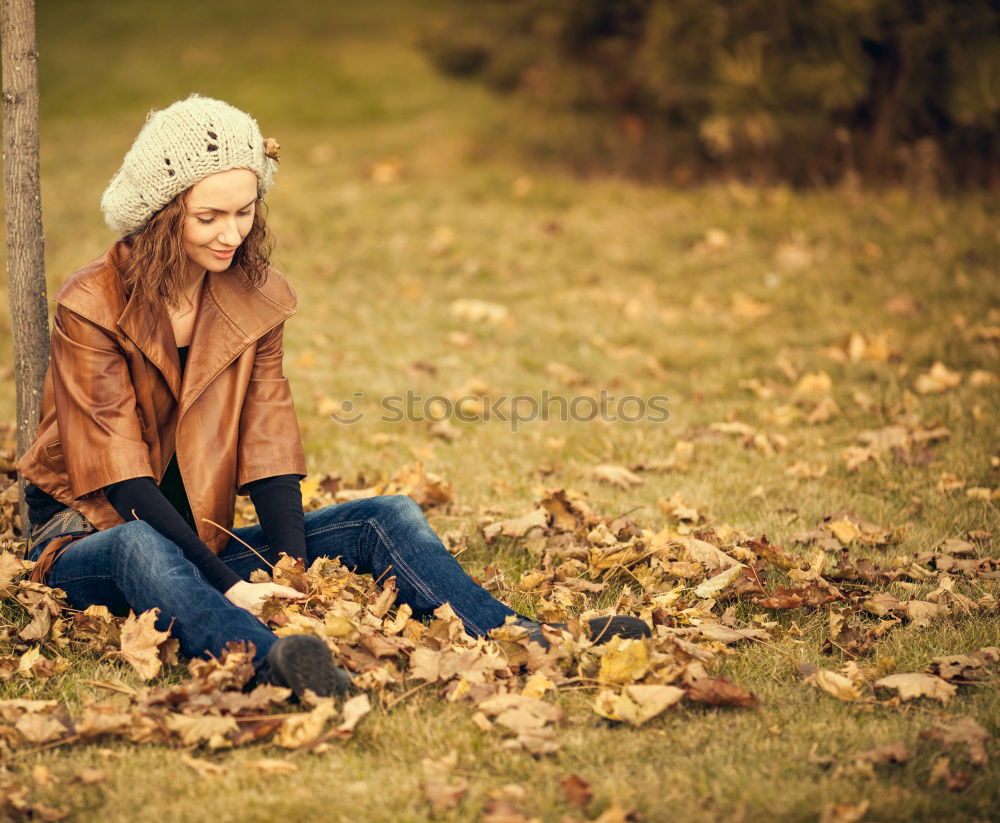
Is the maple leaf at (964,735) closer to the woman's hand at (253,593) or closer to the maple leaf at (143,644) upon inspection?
the woman's hand at (253,593)

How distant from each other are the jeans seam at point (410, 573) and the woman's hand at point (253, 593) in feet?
1.03

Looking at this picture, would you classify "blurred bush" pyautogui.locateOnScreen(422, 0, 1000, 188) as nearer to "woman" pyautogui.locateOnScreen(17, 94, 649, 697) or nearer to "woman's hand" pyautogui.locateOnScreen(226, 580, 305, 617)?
"woman" pyautogui.locateOnScreen(17, 94, 649, 697)

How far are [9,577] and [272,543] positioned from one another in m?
0.82

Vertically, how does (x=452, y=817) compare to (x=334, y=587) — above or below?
below

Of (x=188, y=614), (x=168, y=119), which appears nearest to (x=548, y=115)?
(x=168, y=119)

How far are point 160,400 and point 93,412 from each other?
258 mm

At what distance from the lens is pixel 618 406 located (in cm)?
592

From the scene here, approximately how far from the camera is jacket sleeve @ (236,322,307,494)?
127 inches

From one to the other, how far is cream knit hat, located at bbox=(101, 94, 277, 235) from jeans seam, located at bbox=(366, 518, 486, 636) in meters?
1.15

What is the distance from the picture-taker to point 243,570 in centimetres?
321

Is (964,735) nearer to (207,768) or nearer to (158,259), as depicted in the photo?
(207,768)

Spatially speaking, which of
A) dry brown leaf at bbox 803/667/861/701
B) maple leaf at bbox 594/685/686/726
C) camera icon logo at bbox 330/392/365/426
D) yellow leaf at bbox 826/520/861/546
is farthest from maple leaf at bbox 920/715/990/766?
camera icon logo at bbox 330/392/365/426

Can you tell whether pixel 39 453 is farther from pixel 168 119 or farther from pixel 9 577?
pixel 168 119

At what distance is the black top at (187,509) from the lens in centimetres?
289
